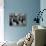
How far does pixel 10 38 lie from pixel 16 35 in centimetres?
25

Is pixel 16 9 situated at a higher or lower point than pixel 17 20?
higher

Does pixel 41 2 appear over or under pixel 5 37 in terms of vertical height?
over

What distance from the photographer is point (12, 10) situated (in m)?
5.01

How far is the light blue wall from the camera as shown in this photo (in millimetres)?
4984

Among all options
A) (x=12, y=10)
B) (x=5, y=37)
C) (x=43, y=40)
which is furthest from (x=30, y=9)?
(x=43, y=40)

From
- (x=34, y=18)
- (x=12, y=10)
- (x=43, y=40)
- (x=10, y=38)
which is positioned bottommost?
(x=10, y=38)

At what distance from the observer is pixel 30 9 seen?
5.02 metres

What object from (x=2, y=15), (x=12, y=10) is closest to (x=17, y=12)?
(x=12, y=10)

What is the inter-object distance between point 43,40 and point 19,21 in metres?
2.55

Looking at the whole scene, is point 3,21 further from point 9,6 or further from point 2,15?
point 9,6

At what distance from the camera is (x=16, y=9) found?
16.5 ft

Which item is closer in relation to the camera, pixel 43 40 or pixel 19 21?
pixel 43 40

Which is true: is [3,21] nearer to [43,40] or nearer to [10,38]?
[10,38]

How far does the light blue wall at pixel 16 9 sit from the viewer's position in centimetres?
A: 498
